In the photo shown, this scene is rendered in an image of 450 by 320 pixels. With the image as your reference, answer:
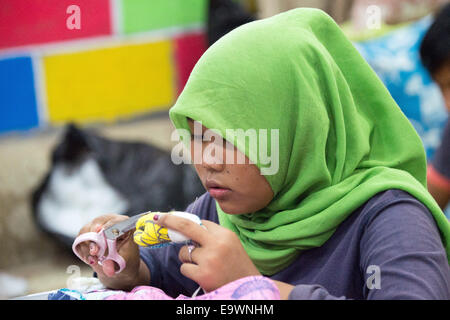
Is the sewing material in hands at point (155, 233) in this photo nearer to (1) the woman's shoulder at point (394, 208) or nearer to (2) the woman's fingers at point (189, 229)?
(2) the woman's fingers at point (189, 229)

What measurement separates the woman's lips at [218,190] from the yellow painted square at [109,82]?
1654 mm

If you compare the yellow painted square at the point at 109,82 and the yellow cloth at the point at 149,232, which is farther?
the yellow painted square at the point at 109,82

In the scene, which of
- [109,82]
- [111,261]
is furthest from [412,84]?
[111,261]

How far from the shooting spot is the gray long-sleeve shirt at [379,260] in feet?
2.54

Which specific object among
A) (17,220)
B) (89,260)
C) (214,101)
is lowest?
(17,220)

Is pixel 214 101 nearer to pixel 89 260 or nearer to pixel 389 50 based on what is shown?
pixel 89 260

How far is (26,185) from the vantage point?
2.26 meters

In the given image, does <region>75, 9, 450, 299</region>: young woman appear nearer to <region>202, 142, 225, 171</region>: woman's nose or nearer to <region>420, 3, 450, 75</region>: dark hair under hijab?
<region>202, 142, 225, 171</region>: woman's nose

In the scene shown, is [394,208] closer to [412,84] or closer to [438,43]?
[438,43]

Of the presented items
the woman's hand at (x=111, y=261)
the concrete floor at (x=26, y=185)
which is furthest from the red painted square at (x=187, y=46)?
the woman's hand at (x=111, y=261)
